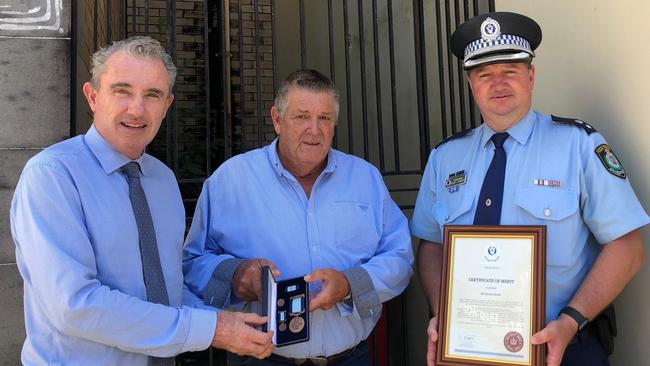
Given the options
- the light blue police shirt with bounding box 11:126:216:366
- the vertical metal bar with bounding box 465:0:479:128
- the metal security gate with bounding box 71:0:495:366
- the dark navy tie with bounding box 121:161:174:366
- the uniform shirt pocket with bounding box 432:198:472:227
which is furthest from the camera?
the vertical metal bar with bounding box 465:0:479:128

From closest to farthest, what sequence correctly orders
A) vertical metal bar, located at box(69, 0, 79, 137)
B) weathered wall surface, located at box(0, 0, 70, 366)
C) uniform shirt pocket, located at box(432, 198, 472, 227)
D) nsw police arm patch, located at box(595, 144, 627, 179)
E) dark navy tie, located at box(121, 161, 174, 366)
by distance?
1. dark navy tie, located at box(121, 161, 174, 366)
2. nsw police arm patch, located at box(595, 144, 627, 179)
3. uniform shirt pocket, located at box(432, 198, 472, 227)
4. weathered wall surface, located at box(0, 0, 70, 366)
5. vertical metal bar, located at box(69, 0, 79, 137)

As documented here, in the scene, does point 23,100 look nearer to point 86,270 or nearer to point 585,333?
point 86,270

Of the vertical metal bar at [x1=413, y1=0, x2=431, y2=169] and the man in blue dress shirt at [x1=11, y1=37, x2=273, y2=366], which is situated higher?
the vertical metal bar at [x1=413, y1=0, x2=431, y2=169]

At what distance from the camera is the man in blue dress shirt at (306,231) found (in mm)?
2232

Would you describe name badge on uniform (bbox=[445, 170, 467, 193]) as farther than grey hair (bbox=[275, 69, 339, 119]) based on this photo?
No

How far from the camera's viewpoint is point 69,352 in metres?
1.65

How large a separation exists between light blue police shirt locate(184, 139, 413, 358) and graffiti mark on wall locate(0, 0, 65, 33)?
1210 millimetres

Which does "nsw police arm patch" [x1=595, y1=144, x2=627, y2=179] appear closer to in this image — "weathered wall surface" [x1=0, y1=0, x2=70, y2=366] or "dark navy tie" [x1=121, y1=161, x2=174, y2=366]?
"dark navy tie" [x1=121, y1=161, x2=174, y2=366]

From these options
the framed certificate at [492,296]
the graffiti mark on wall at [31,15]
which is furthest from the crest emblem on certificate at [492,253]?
the graffiti mark on wall at [31,15]

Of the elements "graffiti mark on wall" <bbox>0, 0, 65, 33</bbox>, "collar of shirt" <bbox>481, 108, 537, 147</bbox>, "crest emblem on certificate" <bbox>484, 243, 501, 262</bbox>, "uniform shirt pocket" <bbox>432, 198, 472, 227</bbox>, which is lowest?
"crest emblem on certificate" <bbox>484, 243, 501, 262</bbox>

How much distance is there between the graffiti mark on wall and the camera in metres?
2.74

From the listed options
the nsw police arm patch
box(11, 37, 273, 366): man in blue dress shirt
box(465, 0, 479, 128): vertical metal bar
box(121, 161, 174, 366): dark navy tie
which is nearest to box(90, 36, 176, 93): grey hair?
box(11, 37, 273, 366): man in blue dress shirt

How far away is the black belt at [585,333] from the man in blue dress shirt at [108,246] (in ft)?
3.65

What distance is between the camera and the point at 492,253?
1918mm
